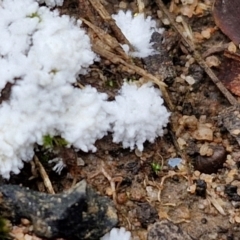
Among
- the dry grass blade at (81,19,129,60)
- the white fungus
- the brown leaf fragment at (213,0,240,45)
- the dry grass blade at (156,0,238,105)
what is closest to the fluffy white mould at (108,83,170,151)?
the white fungus

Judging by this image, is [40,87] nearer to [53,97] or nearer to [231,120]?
[53,97]

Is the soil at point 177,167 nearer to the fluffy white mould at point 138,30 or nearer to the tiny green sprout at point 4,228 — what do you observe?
the fluffy white mould at point 138,30

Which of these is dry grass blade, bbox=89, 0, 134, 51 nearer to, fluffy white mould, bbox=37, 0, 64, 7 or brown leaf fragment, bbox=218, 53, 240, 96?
fluffy white mould, bbox=37, 0, 64, 7

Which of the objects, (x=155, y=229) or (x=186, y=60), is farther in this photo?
(x=186, y=60)

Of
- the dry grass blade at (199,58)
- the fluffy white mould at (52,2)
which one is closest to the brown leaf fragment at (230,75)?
the dry grass blade at (199,58)

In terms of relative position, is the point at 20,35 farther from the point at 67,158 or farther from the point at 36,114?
the point at 67,158

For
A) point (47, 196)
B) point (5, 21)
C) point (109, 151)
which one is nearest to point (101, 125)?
point (109, 151)
